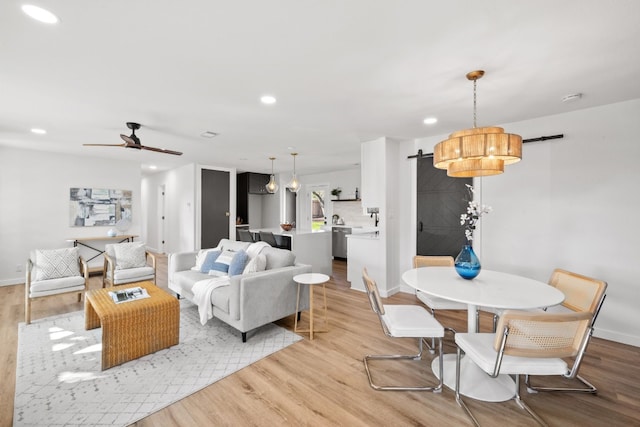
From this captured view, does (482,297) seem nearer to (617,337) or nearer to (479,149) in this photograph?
(479,149)

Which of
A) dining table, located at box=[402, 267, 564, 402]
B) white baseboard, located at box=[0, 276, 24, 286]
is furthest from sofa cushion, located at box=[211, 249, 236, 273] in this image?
white baseboard, located at box=[0, 276, 24, 286]

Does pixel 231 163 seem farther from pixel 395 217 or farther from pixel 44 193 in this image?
pixel 395 217

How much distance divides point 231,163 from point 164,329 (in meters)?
4.74

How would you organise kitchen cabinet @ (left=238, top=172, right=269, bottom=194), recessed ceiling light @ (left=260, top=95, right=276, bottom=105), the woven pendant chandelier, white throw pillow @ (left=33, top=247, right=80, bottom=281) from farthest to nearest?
kitchen cabinet @ (left=238, top=172, right=269, bottom=194)
white throw pillow @ (left=33, top=247, right=80, bottom=281)
recessed ceiling light @ (left=260, top=95, right=276, bottom=105)
the woven pendant chandelier

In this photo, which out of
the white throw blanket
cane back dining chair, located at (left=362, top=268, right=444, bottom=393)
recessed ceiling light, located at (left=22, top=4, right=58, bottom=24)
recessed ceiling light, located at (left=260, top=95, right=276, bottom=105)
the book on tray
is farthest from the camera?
the white throw blanket

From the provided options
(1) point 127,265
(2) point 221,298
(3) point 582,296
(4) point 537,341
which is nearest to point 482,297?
(4) point 537,341

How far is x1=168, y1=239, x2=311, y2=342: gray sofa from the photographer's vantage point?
2701mm

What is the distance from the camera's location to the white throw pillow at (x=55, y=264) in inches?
137

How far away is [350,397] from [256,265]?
1685 millimetres

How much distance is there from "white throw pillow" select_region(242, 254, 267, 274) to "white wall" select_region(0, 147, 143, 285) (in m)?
4.55

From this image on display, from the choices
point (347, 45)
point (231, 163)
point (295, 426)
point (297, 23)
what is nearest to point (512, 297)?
point (295, 426)

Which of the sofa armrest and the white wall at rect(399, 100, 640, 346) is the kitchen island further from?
the white wall at rect(399, 100, 640, 346)

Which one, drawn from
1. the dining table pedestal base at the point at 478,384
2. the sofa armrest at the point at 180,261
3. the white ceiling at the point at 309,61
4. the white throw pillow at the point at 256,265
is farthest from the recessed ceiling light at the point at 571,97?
the sofa armrest at the point at 180,261

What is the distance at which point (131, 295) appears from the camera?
8.84 feet
